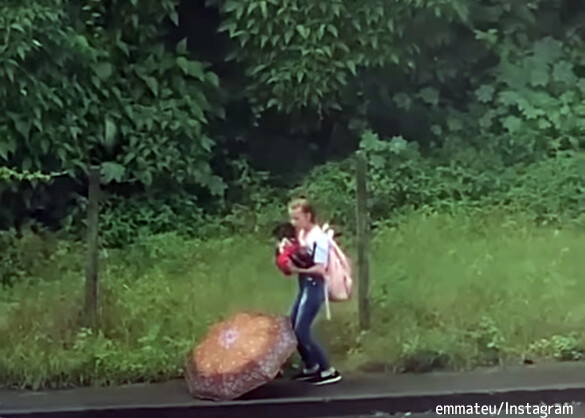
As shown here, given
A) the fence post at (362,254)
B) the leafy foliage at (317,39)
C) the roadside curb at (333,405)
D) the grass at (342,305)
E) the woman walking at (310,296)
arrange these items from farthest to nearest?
the leafy foliage at (317,39) < the fence post at (362,254) < the grass at (342,305) < the woman walking at (310,296) < the roadside curb at (333,405)

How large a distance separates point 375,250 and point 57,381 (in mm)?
2856

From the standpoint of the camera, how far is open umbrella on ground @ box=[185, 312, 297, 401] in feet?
23.2

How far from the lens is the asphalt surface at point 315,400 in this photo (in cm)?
702

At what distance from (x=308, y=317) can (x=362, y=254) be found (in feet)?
3.14

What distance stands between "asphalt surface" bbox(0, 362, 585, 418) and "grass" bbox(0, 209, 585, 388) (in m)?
0.32

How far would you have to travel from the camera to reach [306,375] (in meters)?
7.41

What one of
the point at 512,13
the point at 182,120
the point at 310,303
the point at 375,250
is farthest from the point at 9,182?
the point at 512,13

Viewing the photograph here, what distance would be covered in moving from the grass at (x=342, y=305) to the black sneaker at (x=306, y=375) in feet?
0.98

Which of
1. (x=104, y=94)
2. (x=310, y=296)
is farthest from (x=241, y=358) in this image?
(x=104, y=94)

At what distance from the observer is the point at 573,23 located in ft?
40.9

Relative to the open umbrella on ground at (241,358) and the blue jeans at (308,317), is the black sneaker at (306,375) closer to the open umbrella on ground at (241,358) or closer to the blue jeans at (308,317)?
the blue jeans at (308,317)

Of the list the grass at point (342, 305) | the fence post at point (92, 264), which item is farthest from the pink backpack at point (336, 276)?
the fence post at point (92, 264)

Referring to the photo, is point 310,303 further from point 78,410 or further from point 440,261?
point 440,261

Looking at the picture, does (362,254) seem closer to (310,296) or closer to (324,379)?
(310,296)
